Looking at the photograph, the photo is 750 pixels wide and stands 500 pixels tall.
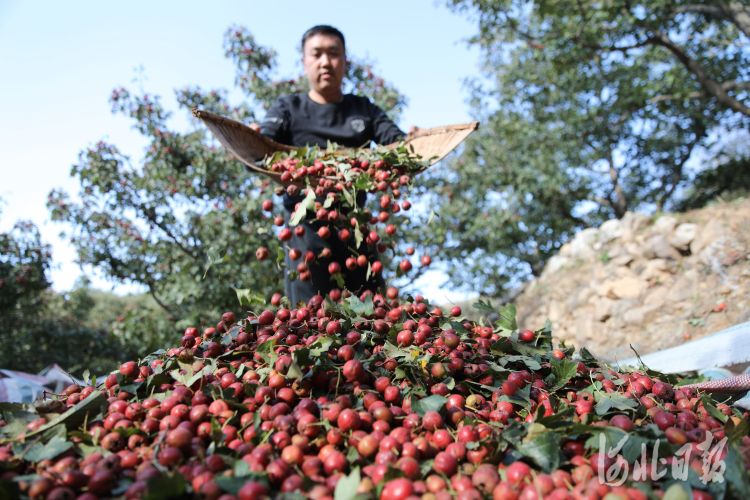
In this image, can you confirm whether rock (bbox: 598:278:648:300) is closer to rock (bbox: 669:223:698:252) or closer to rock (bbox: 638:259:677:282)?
rock (bbox: 638:259:677:282)

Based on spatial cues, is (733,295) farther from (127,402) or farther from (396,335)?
(127,402)

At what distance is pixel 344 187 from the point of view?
244 cm

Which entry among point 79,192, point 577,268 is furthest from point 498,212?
point 79,192

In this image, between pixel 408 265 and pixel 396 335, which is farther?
pixel 408 265

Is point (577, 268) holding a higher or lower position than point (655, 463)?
higher

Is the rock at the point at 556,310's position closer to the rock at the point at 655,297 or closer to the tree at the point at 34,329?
the rock at the point at 655,297

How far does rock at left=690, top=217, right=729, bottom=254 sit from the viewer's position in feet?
18.0

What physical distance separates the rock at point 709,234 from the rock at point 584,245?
184 cm

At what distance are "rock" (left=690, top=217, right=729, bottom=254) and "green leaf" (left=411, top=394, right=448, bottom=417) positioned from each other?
583 centimetres

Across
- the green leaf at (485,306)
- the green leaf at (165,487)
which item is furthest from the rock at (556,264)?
the green leaf at (165,487)

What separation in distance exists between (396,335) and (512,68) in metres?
14.0

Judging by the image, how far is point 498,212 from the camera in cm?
890

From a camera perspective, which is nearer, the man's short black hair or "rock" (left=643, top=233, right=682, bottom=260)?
the man's short black hair

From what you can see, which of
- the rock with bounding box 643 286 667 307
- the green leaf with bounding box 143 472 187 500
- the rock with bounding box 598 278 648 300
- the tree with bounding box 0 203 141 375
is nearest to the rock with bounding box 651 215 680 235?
the rock with bounding box 598 278 648 300
